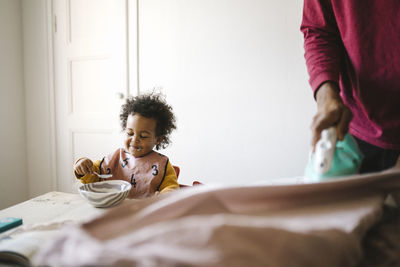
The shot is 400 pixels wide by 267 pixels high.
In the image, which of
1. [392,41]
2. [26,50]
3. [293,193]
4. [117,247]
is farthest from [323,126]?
[26,50]

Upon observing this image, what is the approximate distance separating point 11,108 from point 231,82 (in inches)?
74.7

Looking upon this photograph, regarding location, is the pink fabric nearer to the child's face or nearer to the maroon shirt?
the child's face

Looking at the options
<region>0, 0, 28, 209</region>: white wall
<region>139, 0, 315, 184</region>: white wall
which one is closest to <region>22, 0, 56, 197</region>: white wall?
<region>0, 0, 28, 209</region>: white wall

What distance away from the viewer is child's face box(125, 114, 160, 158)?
4.16 ft

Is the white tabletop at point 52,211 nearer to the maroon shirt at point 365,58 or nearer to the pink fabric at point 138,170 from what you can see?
the pink fabric at point 138,170

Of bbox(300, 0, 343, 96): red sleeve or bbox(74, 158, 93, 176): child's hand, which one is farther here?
bbox(74, 158, 93, 176): child's hand

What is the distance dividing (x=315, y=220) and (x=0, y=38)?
2.76 meters

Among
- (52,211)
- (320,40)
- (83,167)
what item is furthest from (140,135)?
(320,40)

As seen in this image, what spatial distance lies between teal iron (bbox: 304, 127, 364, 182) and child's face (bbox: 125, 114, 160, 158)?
0.80 metres

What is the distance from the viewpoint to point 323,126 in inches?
25.4

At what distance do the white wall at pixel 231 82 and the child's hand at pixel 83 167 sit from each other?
3.34 ft

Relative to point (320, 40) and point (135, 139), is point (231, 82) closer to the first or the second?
point (135, 139)

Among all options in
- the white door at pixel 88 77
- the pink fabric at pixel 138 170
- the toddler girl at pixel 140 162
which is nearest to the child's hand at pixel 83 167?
the toddler girl at pixel 140 162

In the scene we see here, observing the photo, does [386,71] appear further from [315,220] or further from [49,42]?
[49,42]
